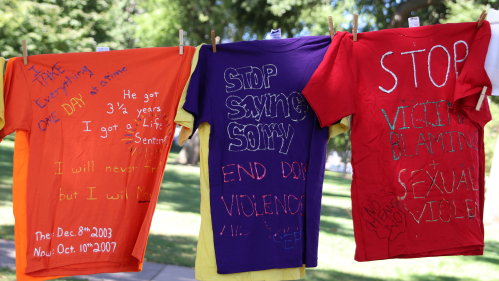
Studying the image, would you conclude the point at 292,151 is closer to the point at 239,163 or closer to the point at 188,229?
the point at 239,163

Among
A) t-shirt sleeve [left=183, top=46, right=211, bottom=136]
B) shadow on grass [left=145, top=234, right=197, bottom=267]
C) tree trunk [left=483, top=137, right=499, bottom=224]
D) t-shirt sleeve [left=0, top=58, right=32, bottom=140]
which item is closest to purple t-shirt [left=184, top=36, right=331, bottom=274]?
t-shirt sleeve [left=183, top=46, right=211, bottom=136]

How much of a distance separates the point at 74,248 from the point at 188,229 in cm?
398

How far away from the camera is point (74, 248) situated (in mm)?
3184

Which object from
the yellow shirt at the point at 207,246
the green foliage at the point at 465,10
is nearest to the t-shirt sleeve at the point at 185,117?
the yellow shirt at the point at 207,246

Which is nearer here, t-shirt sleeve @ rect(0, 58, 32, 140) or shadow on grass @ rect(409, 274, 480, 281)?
t-shirt sleeve @ rect(0, 58, 32, 140)

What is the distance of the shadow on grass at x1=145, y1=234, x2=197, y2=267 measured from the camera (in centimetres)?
529

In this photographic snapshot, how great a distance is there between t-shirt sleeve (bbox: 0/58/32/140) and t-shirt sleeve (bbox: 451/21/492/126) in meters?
3.06

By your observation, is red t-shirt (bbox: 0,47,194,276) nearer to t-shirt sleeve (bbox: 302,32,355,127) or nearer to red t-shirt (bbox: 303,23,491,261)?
t-shirt sleeve (bbox: 302,32,355,127)

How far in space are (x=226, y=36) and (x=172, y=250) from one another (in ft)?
39.1

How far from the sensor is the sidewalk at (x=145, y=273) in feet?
14.9

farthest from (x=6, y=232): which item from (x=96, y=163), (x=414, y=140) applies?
(x=414, y=140)

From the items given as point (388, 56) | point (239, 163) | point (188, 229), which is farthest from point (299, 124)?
point (188, 229)

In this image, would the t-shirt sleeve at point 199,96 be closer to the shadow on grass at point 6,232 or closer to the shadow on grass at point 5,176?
the shadow on grass at point 6,232

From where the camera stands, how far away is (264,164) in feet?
9.45
